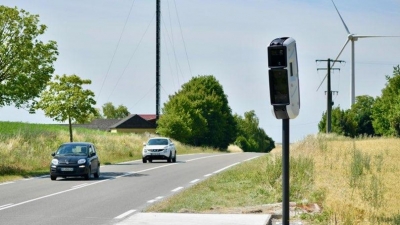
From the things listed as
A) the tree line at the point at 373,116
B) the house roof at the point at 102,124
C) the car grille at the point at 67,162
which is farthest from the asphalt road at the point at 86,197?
the house roof at the point at 102,124

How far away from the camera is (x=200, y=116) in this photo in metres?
112

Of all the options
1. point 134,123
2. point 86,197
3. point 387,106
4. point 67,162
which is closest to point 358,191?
point 86,197

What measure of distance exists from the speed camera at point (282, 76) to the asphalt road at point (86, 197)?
4.52 meters

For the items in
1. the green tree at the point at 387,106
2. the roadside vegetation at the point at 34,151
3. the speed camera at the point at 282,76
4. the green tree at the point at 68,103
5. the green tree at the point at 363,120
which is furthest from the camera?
the green tree at the point at 363,120

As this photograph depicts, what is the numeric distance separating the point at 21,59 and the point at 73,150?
17.2 ft

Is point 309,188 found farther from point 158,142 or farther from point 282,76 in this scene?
point 158,142

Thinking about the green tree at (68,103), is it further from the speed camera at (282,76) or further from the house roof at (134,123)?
the house roof at (134,123)

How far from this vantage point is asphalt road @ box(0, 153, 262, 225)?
1598cm

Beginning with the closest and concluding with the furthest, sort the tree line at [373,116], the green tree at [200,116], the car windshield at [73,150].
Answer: the car windshield at [73,150] < the tree line at [373,116] < the green tree at [200,116]

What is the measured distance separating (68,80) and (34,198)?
81.7 ft

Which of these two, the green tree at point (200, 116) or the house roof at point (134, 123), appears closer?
the green tree at point (200, 116)

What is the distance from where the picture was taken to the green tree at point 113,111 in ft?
644

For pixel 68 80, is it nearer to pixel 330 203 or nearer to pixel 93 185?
pixel 93 185

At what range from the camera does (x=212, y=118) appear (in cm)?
11769
